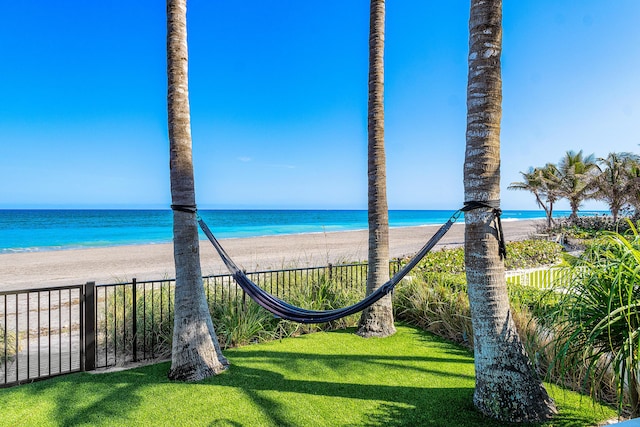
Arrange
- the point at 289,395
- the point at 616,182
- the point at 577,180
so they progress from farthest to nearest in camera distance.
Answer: the point at 577,180 < the point at 616,182 < the point at 289,395

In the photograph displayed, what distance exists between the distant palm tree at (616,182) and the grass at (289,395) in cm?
1968

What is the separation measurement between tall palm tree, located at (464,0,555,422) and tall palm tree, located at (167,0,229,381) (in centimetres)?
228

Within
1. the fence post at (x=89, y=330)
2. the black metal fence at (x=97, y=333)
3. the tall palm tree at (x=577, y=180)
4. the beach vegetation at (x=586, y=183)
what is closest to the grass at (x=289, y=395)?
the fence post at (x=89, y=330)

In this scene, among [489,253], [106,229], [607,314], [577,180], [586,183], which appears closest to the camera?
[607,314]

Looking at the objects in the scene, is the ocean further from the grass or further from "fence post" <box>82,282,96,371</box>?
"fence post" <box>82,282,96,371</box>

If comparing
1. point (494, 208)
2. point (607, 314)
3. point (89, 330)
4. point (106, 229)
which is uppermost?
point (494, 208)

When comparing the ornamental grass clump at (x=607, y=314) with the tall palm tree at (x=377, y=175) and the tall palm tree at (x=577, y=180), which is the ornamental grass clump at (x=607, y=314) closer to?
the tall palm tree at (x=377, y=175)

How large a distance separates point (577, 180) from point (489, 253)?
22709 mm

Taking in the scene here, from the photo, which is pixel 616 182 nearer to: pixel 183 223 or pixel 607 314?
pixel 607 314

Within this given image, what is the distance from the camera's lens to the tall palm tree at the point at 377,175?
407 cm

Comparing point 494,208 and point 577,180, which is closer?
point 494,208

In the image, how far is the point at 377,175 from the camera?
4.09m

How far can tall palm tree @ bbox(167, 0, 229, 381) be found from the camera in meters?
2.98

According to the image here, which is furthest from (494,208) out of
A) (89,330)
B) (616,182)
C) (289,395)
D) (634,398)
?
(616,182)
